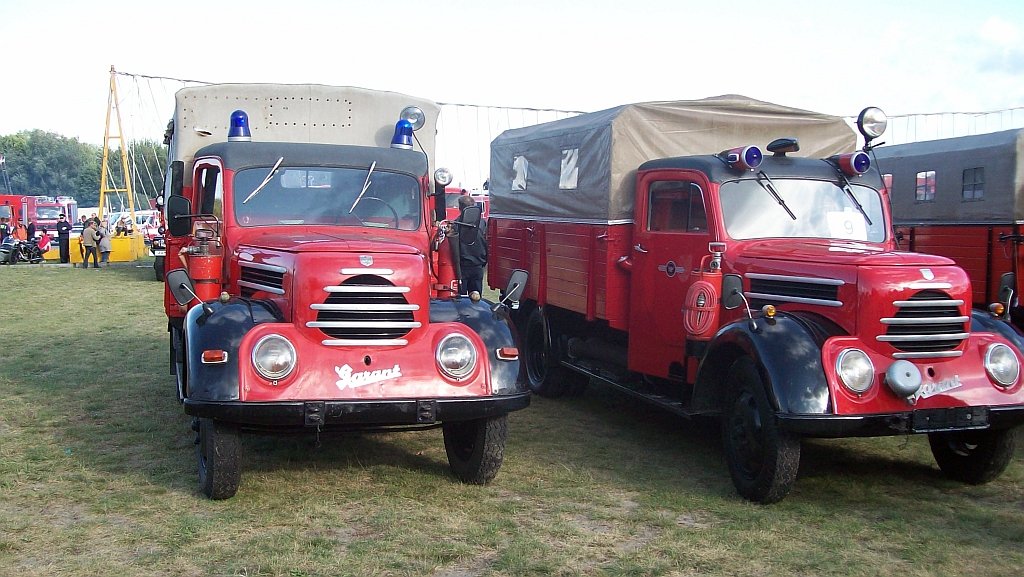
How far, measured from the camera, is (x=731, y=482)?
644cm

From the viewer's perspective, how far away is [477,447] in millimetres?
6148

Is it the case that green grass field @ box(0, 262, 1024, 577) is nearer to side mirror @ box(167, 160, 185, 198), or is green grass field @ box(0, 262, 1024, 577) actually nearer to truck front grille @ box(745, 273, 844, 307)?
truck front grille @ box(745, 273, 844, 307)

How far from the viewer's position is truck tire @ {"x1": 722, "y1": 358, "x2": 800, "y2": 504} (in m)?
5.64

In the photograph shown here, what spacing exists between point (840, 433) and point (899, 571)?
3.00 feet

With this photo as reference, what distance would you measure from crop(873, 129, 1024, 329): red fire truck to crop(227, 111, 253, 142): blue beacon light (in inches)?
238

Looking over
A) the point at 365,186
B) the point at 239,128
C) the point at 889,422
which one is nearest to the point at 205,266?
the point at 365,186

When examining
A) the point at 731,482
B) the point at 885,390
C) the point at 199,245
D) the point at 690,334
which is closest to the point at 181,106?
the point at 199,245

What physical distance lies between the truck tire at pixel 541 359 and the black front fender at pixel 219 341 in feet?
13.2

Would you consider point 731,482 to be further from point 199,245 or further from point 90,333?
point 90,333

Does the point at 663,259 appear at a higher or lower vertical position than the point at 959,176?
lower

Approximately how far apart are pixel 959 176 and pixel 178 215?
7.34m

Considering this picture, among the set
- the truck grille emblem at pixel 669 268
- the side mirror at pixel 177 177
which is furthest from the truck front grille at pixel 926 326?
the side mirror at pixel 177 177

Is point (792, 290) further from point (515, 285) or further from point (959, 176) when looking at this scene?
point (959, 176)

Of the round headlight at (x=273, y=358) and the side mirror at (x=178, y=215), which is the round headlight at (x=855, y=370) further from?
the side mirror at (x=178, y=215)
